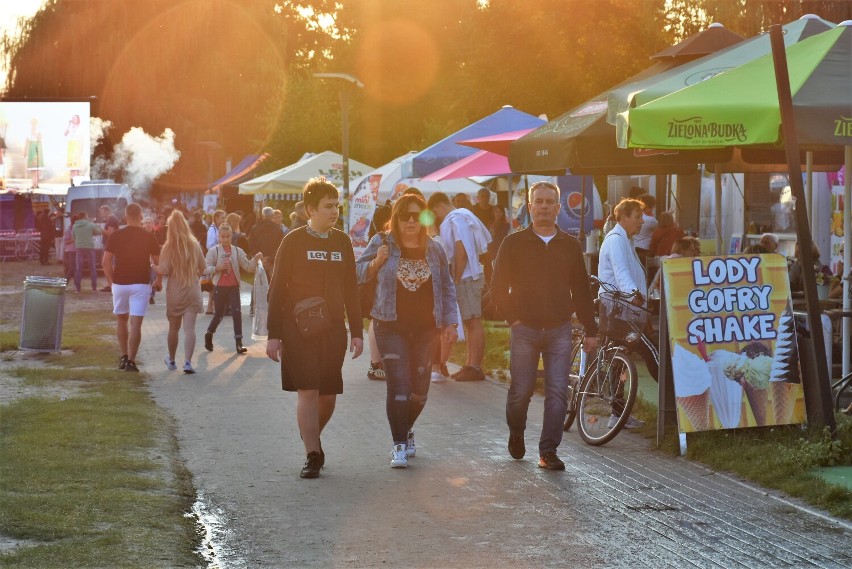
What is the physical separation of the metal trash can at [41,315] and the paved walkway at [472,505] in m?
5.70

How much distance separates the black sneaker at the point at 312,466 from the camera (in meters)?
7.91

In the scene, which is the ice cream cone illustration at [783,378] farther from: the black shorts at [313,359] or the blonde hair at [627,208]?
the black shorts at [313,359]

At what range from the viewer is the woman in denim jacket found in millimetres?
8297

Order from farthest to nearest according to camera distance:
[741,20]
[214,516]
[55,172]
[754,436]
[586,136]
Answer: [55,172] → [741,20] → [586,136] → [754,436] → [214,516]

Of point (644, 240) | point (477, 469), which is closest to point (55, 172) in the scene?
point (644, 240)

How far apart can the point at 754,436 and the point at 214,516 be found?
3.82 m

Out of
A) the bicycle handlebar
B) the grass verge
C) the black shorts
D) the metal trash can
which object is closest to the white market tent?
the metal trash can

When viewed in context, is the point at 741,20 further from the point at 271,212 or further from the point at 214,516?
the point at 214,516

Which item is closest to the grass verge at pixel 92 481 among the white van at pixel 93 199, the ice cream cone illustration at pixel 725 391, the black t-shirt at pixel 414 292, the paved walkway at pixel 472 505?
the paved walkway at pixel 472 505

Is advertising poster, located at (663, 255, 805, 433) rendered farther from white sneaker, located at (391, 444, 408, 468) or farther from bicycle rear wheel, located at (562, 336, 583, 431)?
white sneaker, located at (391, 444, 408, 468)

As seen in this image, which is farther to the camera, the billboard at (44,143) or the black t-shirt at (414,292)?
the billboard at (44,143)

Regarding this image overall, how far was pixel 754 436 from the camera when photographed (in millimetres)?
8695

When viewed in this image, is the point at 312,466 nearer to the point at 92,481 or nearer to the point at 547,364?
the point at 92,481

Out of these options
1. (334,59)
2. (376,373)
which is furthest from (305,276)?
(334,59)
